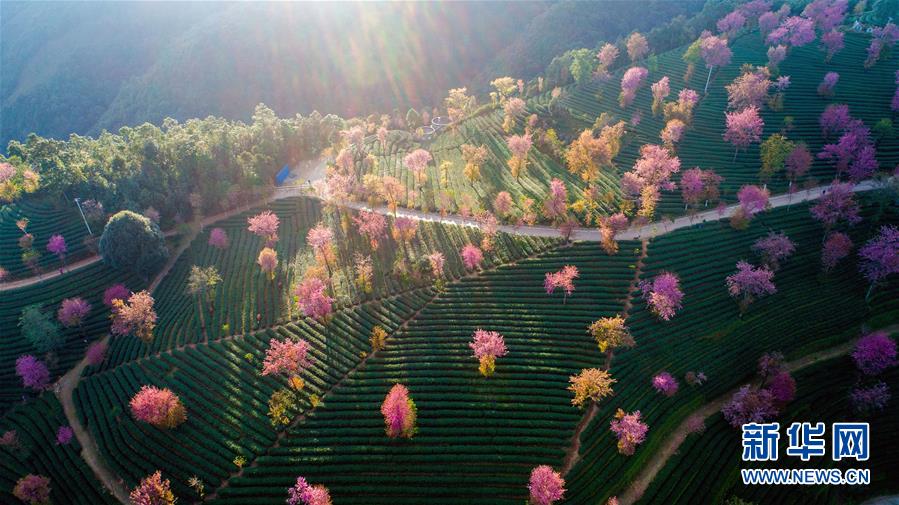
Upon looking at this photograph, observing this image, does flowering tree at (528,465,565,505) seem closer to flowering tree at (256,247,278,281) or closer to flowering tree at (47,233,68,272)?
flowering tree at (256,247,278,281)

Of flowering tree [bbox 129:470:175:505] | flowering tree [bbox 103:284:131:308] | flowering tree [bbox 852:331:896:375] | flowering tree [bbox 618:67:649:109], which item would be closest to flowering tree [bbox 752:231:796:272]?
flowering tree [bbox 852:331:896:375]

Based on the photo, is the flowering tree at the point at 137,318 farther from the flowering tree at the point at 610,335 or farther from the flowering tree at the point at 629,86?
the flowering tree at the point at 629,86

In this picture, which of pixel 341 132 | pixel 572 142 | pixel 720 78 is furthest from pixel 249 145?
pixel 720 78

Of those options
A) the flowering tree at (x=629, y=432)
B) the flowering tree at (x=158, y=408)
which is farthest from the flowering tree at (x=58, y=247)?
the flowering tree at (x=629, y=432)

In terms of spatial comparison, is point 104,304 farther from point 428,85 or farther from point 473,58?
point 473,58

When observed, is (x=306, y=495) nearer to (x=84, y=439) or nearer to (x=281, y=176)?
(x=84, y=439)

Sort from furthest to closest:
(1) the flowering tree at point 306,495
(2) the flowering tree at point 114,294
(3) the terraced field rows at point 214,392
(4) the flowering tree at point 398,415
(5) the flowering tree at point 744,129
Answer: (5) the flowering tree at point 744,129, (2) the flowering tree at point 114,294, (3) the terraced field rows at point 214,392, (4) the flowering tree at point 398,415, (1) the flowering tree at point 306,495
